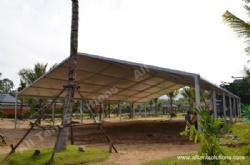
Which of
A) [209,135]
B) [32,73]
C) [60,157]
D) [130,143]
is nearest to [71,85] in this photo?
[60,157]

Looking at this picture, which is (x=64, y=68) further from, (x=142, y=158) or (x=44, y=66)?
(x=44, y=66)

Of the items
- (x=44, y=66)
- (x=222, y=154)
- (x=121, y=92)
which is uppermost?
(x=44, y=66)

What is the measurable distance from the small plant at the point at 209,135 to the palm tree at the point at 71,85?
5854 millimetres

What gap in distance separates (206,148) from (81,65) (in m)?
13.8

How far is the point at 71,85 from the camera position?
32.4 feet

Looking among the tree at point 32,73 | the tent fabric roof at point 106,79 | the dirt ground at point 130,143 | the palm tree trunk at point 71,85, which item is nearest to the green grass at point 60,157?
the palm tree trunk at point 71,85

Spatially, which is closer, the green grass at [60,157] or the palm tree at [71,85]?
the green grass at [60,157]

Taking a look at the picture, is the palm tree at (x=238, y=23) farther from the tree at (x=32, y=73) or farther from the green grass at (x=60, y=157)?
the tree at (x=32, y=73)

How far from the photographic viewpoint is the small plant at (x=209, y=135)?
4.44 m

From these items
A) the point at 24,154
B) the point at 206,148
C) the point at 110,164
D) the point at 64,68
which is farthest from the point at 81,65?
the point at 206,148

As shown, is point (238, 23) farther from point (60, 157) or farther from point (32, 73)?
point (32, 73)

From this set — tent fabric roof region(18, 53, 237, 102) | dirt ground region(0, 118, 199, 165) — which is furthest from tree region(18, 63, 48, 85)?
dirt ground region(0, 118, 199, 165)

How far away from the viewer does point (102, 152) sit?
10117 mm

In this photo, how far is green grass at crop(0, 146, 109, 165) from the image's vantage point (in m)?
8.53
